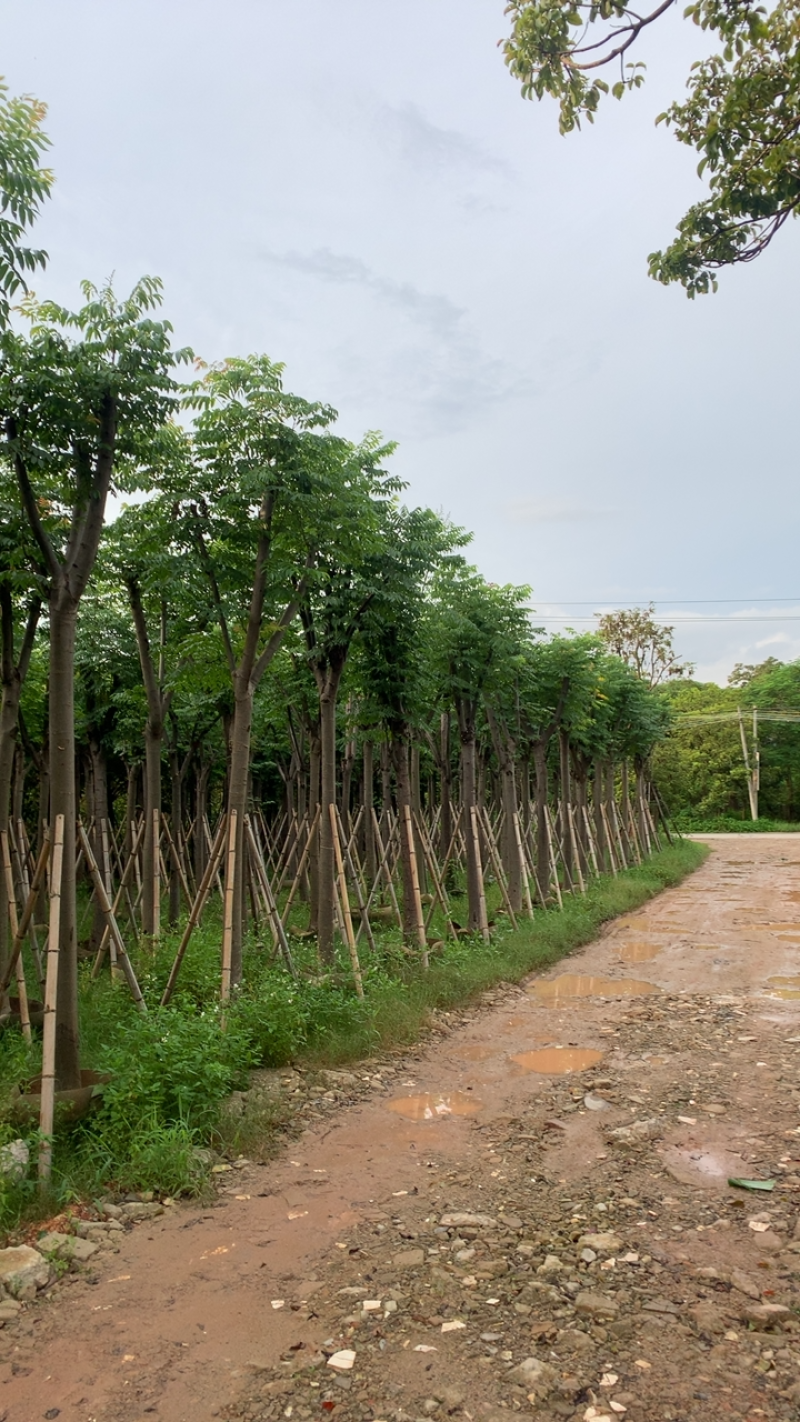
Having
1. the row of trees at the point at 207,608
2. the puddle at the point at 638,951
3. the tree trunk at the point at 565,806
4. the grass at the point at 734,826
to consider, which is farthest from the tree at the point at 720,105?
the grass at the point at 734,826

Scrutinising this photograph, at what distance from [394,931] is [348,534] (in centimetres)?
692

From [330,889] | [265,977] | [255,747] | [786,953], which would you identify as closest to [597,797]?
[255,747]

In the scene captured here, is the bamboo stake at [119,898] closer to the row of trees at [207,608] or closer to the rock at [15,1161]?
the row of trees at [207,608]

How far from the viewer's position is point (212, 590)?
8375 mm

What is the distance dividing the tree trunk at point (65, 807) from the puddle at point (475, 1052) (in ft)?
11.1

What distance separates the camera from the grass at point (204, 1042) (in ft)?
17.0

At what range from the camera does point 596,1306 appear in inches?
147

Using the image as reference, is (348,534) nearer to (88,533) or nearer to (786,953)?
(88,533)

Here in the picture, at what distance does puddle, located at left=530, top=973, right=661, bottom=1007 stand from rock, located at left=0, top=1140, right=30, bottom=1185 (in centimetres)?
625

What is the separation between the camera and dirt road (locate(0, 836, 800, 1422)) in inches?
129

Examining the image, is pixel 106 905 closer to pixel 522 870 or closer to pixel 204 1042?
pixel 204 1042

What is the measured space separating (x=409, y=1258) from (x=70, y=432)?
5347 millimetres

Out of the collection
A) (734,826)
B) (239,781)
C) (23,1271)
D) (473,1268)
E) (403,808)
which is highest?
(239,781)

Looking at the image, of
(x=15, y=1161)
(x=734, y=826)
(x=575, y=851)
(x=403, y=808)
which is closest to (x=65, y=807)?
(x=15, y=1161)
